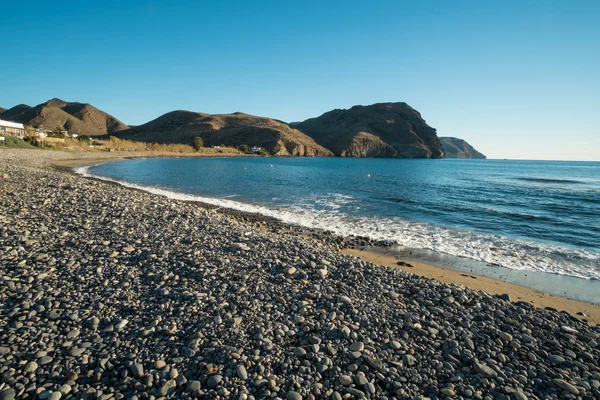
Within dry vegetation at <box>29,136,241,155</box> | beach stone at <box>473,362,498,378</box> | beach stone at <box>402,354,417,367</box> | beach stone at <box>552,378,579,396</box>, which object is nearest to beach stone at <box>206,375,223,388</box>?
beach stone at <box>402,354,417,367</box>

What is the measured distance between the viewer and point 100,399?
3994mm

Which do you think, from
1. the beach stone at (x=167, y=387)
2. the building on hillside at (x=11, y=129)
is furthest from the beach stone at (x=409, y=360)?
the building on hillside at (x=11, y=129)

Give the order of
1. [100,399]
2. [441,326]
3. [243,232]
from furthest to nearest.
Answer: [243,232] → [441,326] → [100,399]

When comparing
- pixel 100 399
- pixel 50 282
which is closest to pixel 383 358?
pixel 100 399

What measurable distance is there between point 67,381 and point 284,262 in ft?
18.6

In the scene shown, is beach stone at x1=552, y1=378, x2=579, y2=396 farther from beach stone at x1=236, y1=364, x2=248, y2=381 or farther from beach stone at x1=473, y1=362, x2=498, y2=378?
beach stone at x1=236, y1=364, x2=248, y2=381

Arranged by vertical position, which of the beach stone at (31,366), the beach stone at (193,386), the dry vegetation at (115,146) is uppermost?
the dry vegetation at (115,146)

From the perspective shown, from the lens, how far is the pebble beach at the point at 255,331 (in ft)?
14.6

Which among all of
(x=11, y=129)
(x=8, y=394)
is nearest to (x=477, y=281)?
(x=8, y=394)

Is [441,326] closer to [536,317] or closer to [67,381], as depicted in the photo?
[536,317]

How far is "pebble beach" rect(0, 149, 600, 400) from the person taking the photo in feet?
14.6

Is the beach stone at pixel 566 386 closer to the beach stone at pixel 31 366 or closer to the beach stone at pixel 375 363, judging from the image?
the beach stone at pixel 375 363

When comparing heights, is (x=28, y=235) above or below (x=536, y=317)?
above

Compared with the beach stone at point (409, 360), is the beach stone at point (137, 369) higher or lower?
higher
